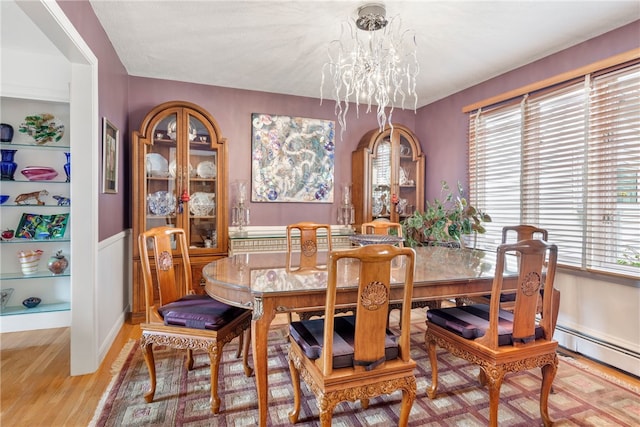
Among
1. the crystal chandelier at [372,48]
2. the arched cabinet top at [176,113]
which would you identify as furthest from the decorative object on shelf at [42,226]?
the crystal chandelier at [372,48]


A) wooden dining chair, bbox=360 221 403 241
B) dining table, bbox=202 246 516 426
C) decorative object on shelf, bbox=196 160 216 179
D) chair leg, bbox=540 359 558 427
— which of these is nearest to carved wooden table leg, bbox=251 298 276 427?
dining table, bbox=202 246 516 426

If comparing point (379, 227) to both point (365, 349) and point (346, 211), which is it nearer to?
point (346, 211)

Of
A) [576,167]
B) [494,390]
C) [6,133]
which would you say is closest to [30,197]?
[6,133]

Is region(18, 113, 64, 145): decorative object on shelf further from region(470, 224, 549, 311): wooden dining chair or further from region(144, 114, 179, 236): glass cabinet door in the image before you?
region(470, 224, 549, 311): wooden dining chair

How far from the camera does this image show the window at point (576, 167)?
2.36 meters

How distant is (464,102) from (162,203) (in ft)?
11.5

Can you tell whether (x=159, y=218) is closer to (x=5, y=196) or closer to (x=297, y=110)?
(x=5, y=196)

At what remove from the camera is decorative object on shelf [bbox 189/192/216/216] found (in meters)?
3.54

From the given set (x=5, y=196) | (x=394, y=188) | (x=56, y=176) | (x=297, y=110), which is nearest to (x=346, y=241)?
(x=394, y=188)

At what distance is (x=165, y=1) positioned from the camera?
2227 mm

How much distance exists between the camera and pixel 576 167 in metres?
2.68

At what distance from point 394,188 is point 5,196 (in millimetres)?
3872

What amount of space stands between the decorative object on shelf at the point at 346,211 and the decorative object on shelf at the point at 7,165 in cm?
324

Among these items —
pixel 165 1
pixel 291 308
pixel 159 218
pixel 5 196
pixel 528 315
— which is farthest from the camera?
pixel 159 218
